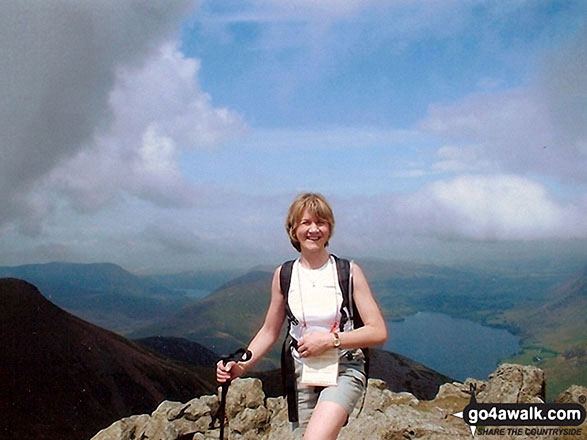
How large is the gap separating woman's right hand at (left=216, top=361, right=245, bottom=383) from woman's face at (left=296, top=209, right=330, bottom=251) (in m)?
1.42

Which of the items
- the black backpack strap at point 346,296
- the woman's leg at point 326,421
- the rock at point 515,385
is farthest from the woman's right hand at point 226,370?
Result: the rock at point 515,385

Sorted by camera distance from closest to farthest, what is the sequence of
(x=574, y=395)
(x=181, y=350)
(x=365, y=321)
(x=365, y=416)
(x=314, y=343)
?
1. (x=314, y=343)
2. (x=365, y=321)
3. (x=365, y=416)
4. (x=574, y=395)
5. (x=181, y=350)

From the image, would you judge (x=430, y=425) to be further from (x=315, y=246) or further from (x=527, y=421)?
(x=315, y=246)

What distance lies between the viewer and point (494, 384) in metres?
22.5

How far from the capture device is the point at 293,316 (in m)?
5.58

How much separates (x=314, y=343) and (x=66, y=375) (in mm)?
108993

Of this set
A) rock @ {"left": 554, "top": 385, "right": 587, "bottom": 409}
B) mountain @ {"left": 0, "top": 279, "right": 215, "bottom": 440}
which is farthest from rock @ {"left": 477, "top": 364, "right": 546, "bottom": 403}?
mountain @ {"left": 0, "top": 279, "right": 215, "bottom": 440}

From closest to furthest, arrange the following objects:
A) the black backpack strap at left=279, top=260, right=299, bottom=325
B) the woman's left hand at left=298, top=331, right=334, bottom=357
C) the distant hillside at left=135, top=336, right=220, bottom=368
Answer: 1. the woman's left hand at left=298, top=331, right=334, bottom=357
2. the black backpack strap at left=279, top=260, right=299, bottom=325
3. the distant hillside at left=135, top=336, right=220, bottom=368

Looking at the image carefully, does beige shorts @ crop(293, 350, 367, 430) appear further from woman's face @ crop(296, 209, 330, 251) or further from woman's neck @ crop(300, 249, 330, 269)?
woman's face @ crop(296, 209, 330, 251)

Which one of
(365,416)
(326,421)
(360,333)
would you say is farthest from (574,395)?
(326,421)

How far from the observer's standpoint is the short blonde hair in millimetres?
5480

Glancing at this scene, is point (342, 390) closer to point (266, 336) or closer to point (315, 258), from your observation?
point (266, 336)

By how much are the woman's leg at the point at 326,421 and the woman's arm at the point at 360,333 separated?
51cm

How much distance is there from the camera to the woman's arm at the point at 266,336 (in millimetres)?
5684
